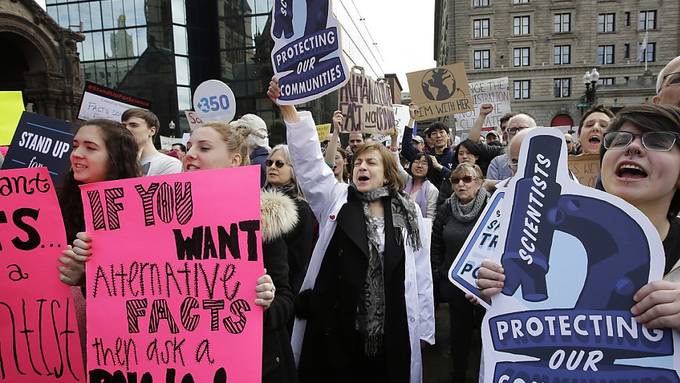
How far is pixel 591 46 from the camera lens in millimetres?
43875

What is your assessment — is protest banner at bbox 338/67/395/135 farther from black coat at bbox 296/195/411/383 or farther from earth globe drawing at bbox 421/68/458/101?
black coat at bbox 296/195/411/383

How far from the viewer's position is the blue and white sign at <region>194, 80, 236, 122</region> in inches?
278

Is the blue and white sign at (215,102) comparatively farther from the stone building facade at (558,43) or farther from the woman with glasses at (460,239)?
the stone building facade at (558,43)

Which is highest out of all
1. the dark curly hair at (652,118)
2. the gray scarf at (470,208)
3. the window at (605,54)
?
the window at (605,54)

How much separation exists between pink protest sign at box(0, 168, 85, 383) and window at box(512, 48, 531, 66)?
49811 millimetres

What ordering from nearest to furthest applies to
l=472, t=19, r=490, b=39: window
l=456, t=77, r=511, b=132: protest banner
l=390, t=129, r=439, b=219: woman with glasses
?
l=390, t=129, r=439, b=219: woman with glasses
l=456, t=77, r=511, b=132: protest banner
l=472, t=19, r=490, b=39: window

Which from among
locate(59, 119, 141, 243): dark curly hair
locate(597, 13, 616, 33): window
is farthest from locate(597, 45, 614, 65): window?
locate(59, 119, 141, 243): dark curly hair

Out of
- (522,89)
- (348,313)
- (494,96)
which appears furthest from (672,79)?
(522,89)

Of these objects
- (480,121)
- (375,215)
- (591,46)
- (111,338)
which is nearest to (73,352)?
(111,338)

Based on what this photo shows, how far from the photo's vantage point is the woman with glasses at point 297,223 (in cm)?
307

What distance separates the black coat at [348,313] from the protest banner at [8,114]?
313 cm

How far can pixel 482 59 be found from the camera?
4619 cm

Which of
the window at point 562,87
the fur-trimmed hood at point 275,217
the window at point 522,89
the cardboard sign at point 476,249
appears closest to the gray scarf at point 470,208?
the cardboard sign at point 476,249

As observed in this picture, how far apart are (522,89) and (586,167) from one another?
1875 inches
